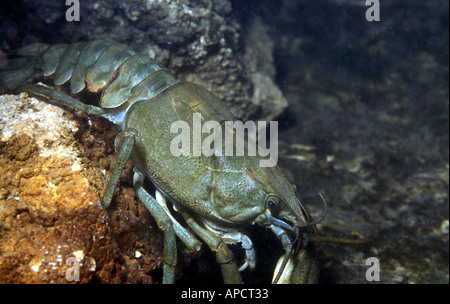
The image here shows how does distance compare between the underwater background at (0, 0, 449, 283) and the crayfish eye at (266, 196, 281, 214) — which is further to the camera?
the crayfish eye at (266, 196, 281, 214)

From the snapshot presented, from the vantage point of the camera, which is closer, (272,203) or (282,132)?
(272,203)

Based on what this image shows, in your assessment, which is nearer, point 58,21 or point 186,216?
point 186,216

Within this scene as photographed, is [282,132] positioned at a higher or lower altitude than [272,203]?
higher

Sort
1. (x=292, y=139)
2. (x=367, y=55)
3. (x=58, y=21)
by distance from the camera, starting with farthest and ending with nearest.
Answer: (x=367, y=55)
(x=292, y=139)
(x=58, y=21)

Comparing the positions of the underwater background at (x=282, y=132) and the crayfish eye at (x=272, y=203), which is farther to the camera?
the crayfish eye at (x=272, y=203)
